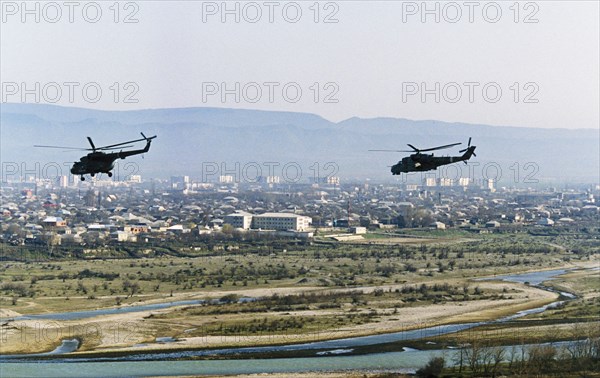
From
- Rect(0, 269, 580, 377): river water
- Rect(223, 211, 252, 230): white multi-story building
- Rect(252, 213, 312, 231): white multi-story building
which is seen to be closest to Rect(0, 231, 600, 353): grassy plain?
Rect(0, 269, 580, 377): river water

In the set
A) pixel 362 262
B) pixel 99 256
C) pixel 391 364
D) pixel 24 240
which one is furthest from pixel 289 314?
pixel 24 240

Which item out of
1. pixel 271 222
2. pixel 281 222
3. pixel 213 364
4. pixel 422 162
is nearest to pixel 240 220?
pixel 271 222

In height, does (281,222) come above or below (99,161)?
below

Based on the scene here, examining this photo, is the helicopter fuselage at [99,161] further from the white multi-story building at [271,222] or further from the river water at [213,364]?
the white multi-story building at [271,222]

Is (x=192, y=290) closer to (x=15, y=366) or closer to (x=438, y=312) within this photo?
(x=438, y=312)

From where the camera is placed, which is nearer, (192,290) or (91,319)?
(91,319)

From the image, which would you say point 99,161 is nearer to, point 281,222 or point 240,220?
point 281,222

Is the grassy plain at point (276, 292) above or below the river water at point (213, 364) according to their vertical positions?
above

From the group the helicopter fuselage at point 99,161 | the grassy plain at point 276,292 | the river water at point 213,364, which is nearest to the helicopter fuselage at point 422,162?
the helicopter fuselage at point 99,161

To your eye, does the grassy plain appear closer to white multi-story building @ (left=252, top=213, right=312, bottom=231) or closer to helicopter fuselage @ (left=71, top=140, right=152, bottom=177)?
helicopter fuselage @ (left=71, top=140, right=152, bottom=177)

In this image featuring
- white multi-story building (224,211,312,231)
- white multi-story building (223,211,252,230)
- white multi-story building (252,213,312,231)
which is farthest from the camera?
white multi-story building (223,211,252,230)

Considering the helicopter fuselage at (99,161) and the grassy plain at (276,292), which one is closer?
the helicopter fuselage at (99,161)
